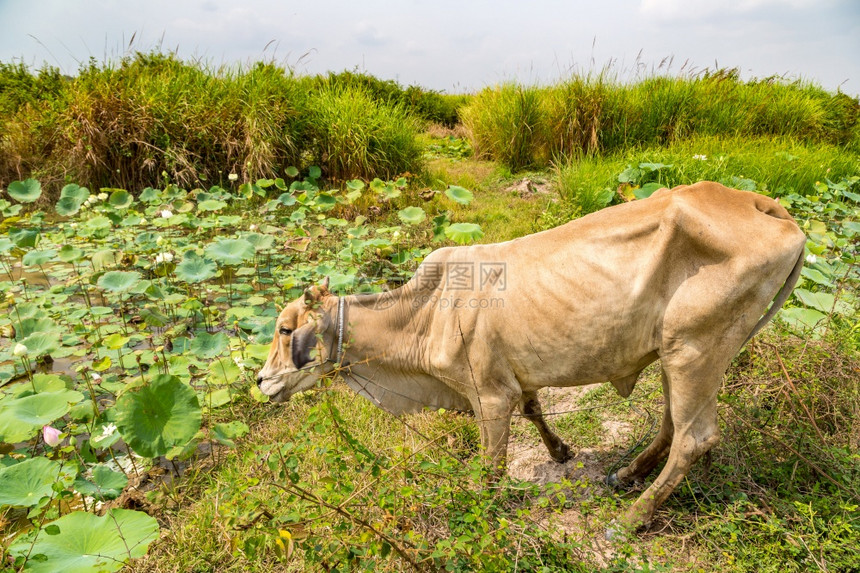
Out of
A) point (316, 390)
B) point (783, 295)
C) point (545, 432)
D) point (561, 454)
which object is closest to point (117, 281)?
point (316, 390)

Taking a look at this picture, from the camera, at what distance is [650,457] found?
293 cm

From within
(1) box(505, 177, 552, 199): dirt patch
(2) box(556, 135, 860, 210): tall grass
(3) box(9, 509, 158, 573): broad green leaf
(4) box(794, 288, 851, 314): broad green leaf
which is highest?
(2) box(556, 135, 860, 210): tall grass

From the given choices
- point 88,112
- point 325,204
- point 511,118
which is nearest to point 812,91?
point 511,118

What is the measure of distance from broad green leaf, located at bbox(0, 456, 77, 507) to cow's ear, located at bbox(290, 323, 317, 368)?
117 cm

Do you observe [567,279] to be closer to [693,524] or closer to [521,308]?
[521,308]

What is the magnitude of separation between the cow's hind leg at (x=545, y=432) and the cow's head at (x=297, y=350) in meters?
1.11

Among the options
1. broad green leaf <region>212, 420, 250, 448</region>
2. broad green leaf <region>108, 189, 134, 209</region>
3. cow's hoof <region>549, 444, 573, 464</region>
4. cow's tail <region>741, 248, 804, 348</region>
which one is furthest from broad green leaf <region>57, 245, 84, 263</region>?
cow's tail <region>741, 248, 804, 348</region>

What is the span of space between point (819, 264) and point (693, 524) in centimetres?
286

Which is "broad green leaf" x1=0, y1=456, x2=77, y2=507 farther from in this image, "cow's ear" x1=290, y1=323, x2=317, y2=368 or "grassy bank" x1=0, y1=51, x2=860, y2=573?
"cow's ear" x1=290, y1=323, x2=317, y2=368

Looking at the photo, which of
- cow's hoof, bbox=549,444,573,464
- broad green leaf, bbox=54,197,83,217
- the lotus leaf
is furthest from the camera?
broad green leaf, bbox=54,197,83,217

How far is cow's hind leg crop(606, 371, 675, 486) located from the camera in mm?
2824

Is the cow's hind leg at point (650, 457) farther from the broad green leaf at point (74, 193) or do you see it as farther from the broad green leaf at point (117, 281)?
the broad green leaf at point (74, 193)

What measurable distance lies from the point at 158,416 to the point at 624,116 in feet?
27.3

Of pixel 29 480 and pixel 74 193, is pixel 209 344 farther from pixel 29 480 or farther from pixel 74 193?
pixel 74 193
